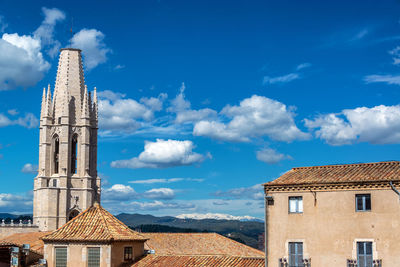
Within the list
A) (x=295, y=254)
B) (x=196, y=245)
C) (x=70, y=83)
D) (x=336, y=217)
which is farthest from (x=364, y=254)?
(x=70, y=83)

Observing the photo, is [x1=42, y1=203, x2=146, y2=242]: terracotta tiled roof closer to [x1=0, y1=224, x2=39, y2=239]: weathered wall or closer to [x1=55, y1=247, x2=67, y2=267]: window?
[x1=55, y1=247, x2=67, y2=267]: window

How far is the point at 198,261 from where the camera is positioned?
45000mm

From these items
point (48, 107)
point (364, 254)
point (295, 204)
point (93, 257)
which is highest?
point (48, 107)

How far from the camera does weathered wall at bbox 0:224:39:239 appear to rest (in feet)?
349

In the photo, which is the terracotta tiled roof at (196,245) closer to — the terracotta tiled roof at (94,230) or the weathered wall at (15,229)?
the terracotta tiled roof at (94,230)

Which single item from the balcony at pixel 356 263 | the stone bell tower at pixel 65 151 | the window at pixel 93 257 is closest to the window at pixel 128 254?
the window at pixel 93 257

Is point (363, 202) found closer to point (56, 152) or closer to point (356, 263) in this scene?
point (356, 263)

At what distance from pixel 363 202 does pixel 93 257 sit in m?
20.4

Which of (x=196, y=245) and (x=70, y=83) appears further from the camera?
(x=70, y=83)

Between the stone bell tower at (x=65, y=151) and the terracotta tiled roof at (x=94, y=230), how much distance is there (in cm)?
5901

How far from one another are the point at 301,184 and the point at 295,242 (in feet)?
12.1

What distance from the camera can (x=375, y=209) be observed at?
120 ft

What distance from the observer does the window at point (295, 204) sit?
1541 inches

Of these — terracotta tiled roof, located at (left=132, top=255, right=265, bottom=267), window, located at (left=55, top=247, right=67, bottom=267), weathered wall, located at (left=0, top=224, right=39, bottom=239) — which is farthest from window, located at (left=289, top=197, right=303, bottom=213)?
weathered wall, located at (left=0, top=224, right=39, bottom=239)
